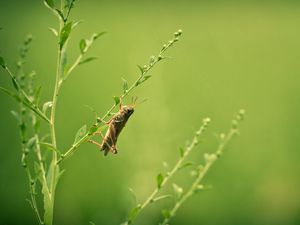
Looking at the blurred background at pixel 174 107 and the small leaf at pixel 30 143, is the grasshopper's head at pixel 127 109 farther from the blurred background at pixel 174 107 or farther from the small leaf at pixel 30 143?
the blurred background at pixel 174 107

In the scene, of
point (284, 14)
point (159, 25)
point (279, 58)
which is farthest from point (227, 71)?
point (284, 14)

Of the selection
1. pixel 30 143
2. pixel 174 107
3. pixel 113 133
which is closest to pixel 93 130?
pixel 30 143

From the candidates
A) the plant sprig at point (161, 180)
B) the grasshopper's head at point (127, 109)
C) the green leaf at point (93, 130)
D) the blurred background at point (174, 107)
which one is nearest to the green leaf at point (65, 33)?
the green leaf at point (93, 130)

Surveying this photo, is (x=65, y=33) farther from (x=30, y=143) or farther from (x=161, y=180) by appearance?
(x=161, y=180)

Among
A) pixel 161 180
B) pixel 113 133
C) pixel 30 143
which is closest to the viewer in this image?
pixel 30 143

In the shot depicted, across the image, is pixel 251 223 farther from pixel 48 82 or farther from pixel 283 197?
pixel 48 82

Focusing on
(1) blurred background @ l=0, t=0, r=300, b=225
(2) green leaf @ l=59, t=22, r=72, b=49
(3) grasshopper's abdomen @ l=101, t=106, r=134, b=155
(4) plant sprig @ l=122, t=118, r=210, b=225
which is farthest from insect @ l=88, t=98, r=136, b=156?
(1) blurred background @ l=0, t=0, r=300, b=225

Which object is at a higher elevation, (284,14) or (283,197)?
(284,14)

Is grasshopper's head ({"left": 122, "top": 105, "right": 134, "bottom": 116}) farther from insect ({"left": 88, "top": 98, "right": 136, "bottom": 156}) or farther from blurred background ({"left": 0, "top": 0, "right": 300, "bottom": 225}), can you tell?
blurred background ({"left": 0, "top": 0, "right": 300, "bottom": 225})
